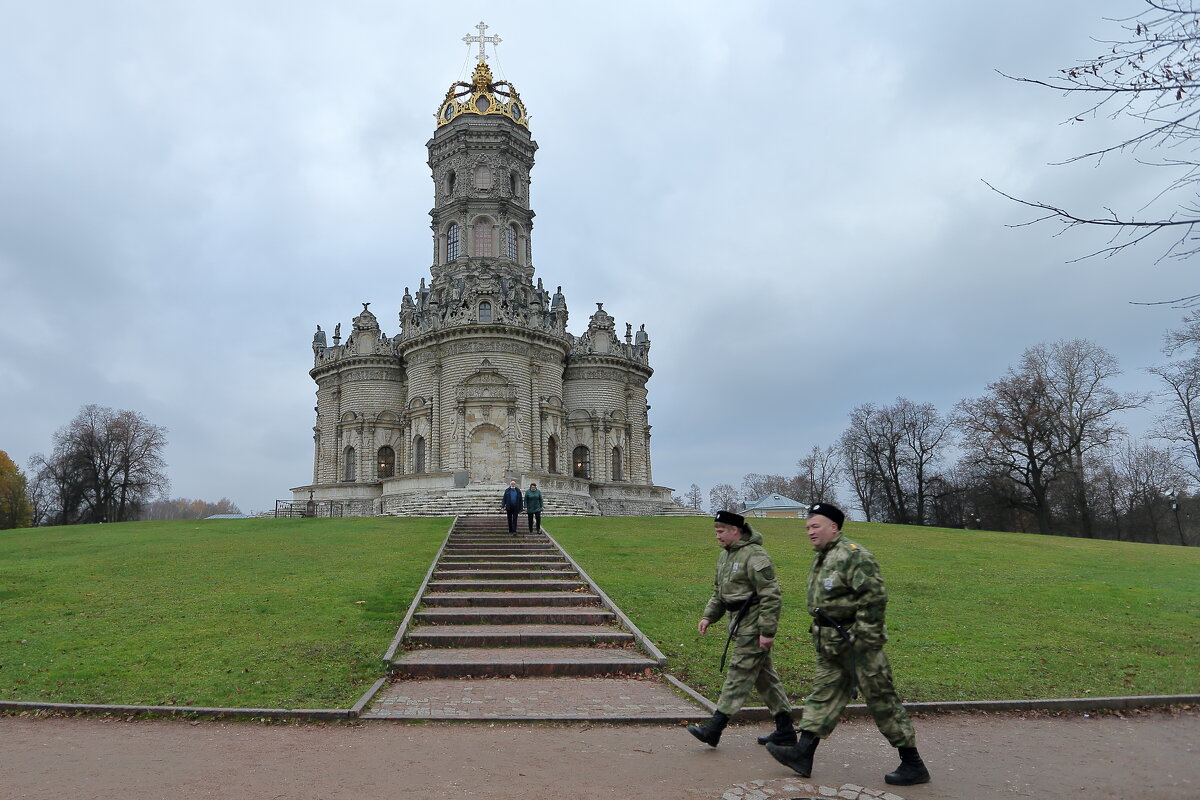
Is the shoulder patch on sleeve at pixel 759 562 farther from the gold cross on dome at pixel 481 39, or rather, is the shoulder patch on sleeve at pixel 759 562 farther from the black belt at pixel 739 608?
the gold cross on dome at pixel 481 39

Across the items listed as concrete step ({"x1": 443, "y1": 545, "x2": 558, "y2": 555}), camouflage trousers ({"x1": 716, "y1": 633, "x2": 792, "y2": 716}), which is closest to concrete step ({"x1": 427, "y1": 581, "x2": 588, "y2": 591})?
concrete step ({"x1": 443, "y1": 545, "x2": 558, "y2": 555})

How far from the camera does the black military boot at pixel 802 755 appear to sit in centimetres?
639

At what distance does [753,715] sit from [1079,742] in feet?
10.4

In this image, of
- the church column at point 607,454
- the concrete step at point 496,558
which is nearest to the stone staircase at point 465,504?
the church column at point 607,454

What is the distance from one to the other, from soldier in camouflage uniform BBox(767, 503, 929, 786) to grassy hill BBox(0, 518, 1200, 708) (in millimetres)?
2906

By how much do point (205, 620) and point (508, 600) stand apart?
5.02 meters

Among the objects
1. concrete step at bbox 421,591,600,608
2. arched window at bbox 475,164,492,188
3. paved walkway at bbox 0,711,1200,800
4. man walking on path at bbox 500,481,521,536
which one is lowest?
paved walkway at bbox 0,711,1200,800

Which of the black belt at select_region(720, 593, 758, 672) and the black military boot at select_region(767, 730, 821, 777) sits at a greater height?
the black belt at select_region(720, 593, 758, 672)

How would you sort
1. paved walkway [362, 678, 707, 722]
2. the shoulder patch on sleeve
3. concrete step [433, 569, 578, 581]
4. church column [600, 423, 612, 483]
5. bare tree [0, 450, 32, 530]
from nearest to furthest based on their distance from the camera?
the shoulder patch on sleeve
paved walkway [362, 678, 707, 722]
concrete step [433, 569, 578, 581]
church column [600, 423, 612, 483]
bare tree [0, 450, 32, 530]

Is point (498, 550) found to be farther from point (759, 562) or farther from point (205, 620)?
point (759, 562)

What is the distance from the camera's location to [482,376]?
1598 inches

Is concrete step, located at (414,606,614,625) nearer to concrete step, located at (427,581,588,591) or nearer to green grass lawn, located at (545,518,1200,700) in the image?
green grass lawn, located at (545,518,1200,700)

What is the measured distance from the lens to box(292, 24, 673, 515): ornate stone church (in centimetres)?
4034

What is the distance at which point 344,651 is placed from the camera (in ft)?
34.4
